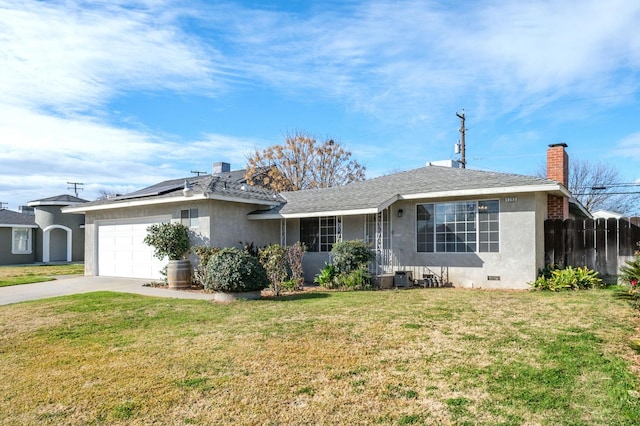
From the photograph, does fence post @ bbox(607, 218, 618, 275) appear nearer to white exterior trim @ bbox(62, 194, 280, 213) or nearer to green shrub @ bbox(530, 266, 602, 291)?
green shrub @ bbox(530, 266, 602, 291)

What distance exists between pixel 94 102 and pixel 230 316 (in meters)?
9.49

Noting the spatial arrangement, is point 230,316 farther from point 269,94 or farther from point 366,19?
point 269,94

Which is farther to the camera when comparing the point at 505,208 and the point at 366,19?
the point at 505,208

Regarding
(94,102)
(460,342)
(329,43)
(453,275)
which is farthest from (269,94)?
(460,342)

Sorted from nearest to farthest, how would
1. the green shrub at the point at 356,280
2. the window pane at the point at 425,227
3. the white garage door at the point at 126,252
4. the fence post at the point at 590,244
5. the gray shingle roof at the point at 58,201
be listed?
1. the fence post at the point at 590,244
2. the green shrub at the point at 356,280
3. the window pane at the point at 425,227
4. the white garage door at the point at 126,252
5. the gray shingle roof at the point at 58,201

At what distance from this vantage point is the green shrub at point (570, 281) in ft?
40.4

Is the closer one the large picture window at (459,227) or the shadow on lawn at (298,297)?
the shadow on lawn at (298,297)

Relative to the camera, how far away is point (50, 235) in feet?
102

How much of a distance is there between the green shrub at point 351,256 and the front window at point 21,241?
25866 mm

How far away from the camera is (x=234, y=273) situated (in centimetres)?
1105

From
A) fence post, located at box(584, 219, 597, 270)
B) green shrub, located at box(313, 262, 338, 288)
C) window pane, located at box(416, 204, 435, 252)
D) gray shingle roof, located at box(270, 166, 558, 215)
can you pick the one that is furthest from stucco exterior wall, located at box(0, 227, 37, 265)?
fence post, located at box(584, 219, 597, 270)

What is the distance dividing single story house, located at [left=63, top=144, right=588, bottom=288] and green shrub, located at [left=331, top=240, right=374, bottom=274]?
2.89 feet

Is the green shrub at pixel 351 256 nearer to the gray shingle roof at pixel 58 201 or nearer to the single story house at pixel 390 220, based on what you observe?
the single story house at pixel 390 220

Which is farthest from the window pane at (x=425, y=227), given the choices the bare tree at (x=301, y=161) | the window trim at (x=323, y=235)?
the bare tree at (x=301, y=161)
